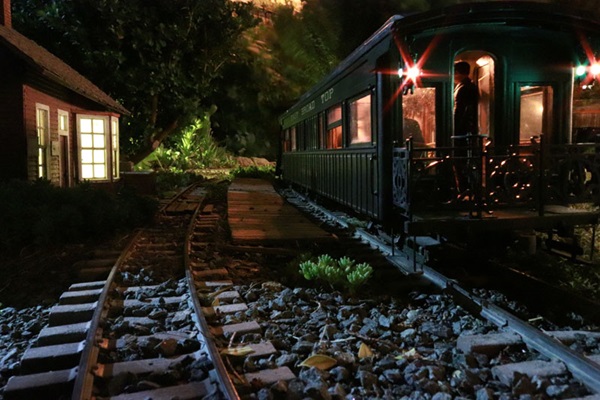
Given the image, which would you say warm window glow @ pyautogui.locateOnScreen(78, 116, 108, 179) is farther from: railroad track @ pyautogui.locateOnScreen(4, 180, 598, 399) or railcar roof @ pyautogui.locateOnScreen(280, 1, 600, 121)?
railcar roof @ pyautogui.locateOnScreen(280, 1, 600, 121)

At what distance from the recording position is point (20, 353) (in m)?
4.36

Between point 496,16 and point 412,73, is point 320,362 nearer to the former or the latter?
point 412,73

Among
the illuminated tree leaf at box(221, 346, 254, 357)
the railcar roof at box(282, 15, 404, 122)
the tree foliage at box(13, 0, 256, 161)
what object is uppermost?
the tree foliage at box(13, 0, 256, 161)

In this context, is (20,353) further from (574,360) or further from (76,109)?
(76,109)

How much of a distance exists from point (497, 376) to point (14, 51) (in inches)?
434

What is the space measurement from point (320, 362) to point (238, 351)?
645mm

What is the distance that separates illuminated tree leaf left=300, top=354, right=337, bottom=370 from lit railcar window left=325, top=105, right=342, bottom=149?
6.40m

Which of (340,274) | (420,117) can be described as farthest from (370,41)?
(340,274)

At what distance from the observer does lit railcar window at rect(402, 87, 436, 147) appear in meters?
6.95

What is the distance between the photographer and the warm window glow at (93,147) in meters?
Result: 16.1

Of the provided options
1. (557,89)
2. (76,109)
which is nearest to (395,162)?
(557,89)

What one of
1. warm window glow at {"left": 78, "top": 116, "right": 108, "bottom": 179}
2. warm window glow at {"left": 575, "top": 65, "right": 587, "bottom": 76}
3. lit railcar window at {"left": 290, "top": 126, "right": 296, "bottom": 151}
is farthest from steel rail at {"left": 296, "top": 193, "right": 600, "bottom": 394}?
warm window glow at {"left": 78, "top": 116, "right": 108, "bottom": 179}

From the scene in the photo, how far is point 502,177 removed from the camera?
6273 millimetres

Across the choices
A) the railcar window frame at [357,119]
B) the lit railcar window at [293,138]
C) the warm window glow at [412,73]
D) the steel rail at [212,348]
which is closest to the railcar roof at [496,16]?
the warm window glow at [412,73]
